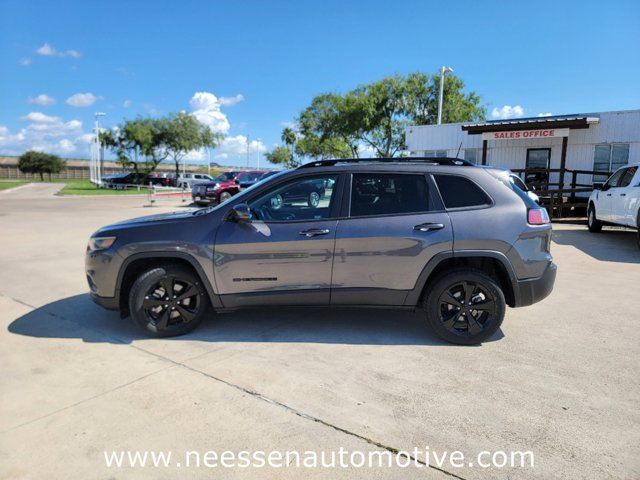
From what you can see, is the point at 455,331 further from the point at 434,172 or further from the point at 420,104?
the point at 420,104

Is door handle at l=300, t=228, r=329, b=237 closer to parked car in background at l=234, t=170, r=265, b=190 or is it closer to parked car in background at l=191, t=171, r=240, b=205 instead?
parked car in background at l=191, t=171, r=240, b=205

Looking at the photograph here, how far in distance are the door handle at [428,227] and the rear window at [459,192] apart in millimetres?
222

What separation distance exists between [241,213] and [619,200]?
9.78 m

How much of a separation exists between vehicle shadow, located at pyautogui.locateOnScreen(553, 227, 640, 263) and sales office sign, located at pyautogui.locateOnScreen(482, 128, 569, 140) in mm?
4594

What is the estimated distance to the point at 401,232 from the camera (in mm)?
4195

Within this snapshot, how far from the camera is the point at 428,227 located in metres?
4.20

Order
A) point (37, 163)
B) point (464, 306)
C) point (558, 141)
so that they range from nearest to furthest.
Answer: point (464, 306) < point (558, 141) < point (37, 163)

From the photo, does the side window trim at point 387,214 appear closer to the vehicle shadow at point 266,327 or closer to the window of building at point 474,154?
the vehicle shadow at point 266,327

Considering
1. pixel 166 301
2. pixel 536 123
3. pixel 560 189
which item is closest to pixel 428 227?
pixel 166 301

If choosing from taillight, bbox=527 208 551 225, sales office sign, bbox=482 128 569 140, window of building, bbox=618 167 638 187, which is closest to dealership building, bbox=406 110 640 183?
sales office sign, bbox=482 128 569 140

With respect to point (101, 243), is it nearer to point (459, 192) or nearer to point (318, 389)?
point (318, 389)

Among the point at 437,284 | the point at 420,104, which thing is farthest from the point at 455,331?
the point at 420,104

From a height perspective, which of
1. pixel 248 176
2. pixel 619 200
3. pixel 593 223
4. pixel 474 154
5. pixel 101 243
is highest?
pixel 474 154

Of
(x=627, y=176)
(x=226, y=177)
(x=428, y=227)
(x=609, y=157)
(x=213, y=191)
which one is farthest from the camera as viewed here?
(x=226, y=177)
